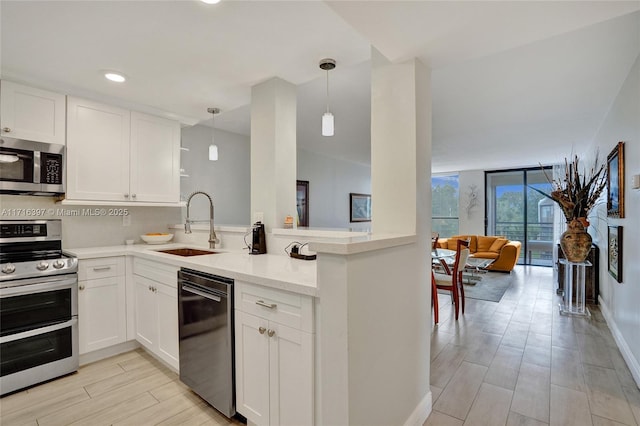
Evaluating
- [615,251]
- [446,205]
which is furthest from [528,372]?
[446,205]

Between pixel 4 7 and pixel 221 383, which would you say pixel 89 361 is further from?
pixel 4 7

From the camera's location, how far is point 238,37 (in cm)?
198

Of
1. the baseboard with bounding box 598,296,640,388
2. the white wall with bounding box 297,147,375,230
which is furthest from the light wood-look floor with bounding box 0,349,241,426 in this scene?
the white wall with bounding box 297,147,375,230

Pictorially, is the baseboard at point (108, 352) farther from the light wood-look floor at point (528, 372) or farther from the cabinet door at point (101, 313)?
the light wood-look floor at point (528, 372)

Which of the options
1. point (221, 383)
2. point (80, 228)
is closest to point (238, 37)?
point (221, 383)

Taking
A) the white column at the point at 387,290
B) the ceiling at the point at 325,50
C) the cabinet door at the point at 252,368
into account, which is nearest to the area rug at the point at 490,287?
the ceiling at the point at 325,50

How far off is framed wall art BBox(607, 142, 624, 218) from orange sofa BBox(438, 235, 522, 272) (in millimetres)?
3086

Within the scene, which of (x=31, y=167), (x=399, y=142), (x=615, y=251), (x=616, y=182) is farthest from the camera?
(x=615, y=251)

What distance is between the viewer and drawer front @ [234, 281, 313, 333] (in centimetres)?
140

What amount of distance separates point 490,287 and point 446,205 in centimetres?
423

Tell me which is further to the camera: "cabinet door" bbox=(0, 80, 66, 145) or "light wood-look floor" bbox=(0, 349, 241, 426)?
"cabinet door" bbox=(0, 80, 66, 145)

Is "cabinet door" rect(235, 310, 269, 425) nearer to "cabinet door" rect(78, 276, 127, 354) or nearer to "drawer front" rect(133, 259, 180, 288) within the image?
"drawer front" rect(133, 259, 180, 288)

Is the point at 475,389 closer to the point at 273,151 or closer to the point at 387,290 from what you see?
the point at 387,290

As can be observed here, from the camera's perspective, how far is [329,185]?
6.94 meters
